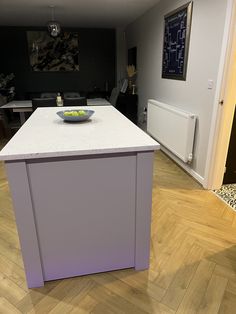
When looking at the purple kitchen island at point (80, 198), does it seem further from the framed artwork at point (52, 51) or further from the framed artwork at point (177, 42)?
the framed artwork at point (52, 51)

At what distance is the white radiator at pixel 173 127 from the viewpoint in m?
2.64

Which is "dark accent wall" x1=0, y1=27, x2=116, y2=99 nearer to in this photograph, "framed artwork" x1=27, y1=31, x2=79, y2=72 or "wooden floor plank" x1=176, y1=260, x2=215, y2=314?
"framed artwork" x1=27, y1=31, x2=79, y2=72

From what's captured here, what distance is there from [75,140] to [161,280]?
1.01m

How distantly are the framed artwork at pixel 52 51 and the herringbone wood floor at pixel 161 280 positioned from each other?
177 inches

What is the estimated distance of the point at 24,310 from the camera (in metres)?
1.27

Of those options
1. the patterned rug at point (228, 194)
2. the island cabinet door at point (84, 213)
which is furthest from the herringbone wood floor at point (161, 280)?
the patterned rug at point (228, 194)

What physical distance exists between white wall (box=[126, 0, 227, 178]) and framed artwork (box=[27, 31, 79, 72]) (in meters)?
2.36

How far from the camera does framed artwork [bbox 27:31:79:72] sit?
17.7 feet

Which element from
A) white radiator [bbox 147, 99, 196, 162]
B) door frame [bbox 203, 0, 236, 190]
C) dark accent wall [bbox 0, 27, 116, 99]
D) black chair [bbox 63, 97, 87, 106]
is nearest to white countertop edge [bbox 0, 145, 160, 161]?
door frame [bbox 203, 0, 236, 190]

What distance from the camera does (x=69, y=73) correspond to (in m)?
5.74

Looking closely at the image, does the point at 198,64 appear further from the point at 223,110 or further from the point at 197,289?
the point at 197,289

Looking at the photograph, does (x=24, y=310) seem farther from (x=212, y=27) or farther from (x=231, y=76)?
(x=212, y=27)

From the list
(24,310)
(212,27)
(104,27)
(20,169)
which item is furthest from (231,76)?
(104,27)

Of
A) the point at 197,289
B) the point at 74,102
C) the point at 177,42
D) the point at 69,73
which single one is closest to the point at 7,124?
the point at 74,102
